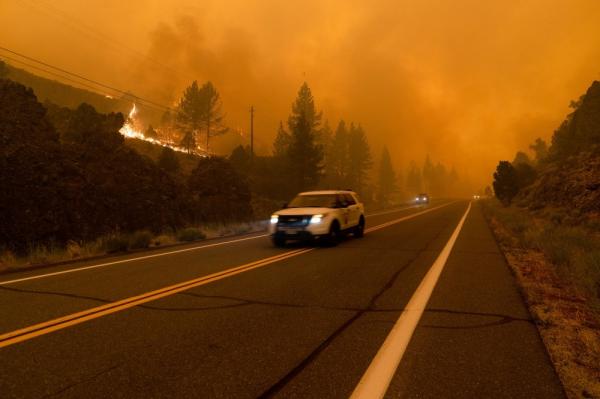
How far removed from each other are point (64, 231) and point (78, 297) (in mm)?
10201

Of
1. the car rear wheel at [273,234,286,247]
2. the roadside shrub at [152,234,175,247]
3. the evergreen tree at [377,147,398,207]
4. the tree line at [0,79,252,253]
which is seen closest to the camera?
the car rear wheel at [273,234,286,247]

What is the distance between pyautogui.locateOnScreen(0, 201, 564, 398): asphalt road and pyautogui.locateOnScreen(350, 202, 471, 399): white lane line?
75 mm

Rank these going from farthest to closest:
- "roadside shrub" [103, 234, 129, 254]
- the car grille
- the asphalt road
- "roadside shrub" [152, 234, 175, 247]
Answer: "roadside shrub" [152, 234, 175, 247] → "roadside shrub" [103, 234, 129, 254] → the car grille → the asphalt road

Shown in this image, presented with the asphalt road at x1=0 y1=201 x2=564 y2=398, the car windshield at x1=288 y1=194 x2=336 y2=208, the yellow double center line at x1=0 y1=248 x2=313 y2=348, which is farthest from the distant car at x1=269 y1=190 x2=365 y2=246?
the yellow double center line at x1=0 y1=248 x2=313 y2=348

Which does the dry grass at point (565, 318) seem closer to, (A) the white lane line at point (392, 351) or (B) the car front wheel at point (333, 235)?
(A) the white lane line at point (392, 351)

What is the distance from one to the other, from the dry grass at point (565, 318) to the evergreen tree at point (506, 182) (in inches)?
1650

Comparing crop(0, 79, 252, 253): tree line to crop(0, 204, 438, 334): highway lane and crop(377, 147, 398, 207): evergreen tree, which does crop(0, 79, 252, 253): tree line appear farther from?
crop(377, 147, 398, 207): evergreen tree

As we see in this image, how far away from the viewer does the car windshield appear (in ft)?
45.5

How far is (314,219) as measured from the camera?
12.6m

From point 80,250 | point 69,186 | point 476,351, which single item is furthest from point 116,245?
point 476,351

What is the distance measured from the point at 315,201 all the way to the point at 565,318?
949 cm

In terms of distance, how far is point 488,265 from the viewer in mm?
9570

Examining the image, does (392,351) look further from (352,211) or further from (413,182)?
(413,182)

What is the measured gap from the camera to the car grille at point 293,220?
497 inches
